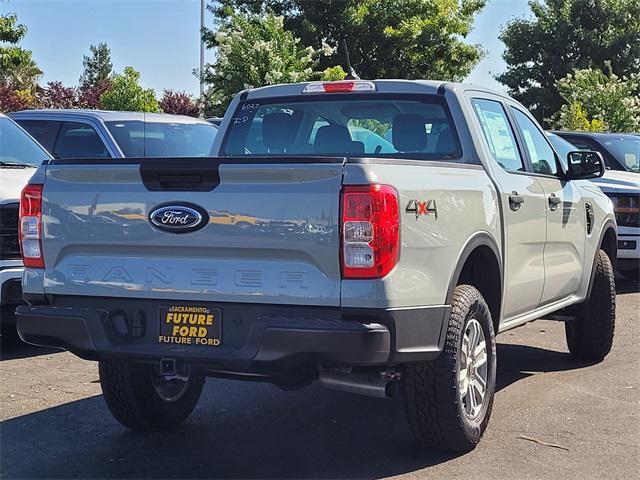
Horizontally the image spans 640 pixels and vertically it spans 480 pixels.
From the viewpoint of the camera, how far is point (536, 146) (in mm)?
6531

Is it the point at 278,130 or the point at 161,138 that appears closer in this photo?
the point at 278,130

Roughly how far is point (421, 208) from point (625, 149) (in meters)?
9.11

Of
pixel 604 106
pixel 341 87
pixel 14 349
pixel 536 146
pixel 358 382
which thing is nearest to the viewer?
pixel 358 382

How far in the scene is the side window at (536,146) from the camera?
6359mm

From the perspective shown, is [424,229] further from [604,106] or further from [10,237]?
[604,106]

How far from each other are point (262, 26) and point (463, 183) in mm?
19732

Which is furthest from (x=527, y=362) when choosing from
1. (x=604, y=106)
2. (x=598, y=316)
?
(x=604, y=106)

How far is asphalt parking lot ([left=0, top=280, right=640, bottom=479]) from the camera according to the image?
468 cm

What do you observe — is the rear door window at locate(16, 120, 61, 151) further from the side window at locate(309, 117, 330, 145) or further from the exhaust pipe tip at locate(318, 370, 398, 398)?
the exhaust pipe tip at locate(318, 370, 398, 398)

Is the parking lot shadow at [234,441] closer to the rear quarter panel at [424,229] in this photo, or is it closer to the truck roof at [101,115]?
the rear quarter panel at [424,229]

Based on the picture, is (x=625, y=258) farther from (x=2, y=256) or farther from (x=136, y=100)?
(x=136, y=100)

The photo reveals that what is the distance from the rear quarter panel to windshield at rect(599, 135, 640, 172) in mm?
8117

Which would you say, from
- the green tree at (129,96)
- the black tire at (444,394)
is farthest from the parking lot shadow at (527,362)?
the green tree at (129,96)

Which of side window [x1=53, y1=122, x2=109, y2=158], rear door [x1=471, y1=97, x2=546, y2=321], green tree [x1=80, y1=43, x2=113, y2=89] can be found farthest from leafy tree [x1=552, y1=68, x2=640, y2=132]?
green tree [x1=80, y1=43, x2=113, y2=89]
